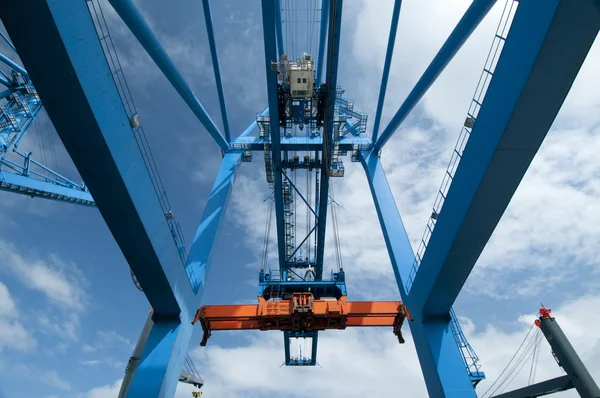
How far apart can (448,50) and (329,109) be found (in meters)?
3.69

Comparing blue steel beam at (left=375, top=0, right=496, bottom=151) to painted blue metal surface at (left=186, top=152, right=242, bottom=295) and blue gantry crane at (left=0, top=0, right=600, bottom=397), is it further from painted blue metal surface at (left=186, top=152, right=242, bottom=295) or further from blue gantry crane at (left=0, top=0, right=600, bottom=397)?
painted blue metal surface at (left=186, top=152, right=242, bottom=295)

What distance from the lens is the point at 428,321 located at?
22.5 feet

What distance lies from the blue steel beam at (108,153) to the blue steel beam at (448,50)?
6.81 metres

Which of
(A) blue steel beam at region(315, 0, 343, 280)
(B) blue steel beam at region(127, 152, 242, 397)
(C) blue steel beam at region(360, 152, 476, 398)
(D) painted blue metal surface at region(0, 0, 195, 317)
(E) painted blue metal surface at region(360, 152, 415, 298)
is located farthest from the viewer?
(E) painted blue metal surface at region(360, 152, 415, 298)

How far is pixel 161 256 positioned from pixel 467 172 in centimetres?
563

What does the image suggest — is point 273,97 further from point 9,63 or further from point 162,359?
point 9,63

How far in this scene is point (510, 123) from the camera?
13.2 feet

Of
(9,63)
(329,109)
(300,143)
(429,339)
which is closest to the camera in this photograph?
(429,339)

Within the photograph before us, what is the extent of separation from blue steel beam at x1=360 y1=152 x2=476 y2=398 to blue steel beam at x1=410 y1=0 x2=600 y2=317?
1.23 metres

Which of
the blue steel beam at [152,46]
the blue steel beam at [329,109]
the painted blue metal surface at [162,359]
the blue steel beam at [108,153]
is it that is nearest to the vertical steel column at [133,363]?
the painted blue metal surface at [162,359]

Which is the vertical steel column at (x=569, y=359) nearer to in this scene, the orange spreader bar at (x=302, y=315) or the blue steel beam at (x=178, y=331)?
the orange spreader bar at (x=302, y=315)

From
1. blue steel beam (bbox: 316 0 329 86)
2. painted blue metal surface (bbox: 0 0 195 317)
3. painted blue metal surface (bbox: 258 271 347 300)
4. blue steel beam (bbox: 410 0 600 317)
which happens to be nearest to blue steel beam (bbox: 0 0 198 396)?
painted blue metal surface (bbox: 0 0 195 317)

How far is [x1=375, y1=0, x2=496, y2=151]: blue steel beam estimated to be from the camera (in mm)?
6109

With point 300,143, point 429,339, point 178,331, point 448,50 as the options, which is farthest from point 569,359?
point 178,331
